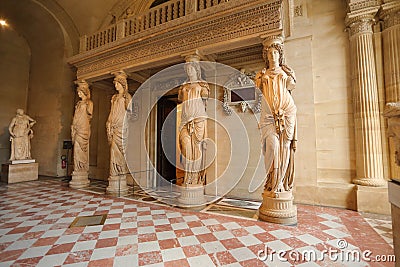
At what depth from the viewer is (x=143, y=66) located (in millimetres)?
4449

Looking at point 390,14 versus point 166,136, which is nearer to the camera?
point 390,14

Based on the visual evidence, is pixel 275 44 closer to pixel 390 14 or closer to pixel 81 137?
pixel 390 14

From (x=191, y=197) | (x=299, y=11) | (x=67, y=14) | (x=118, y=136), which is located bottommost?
(x=191, y=197)

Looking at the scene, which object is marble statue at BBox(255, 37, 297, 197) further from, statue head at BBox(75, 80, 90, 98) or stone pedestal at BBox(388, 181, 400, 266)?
statue head at BBox(75, 80, 90, 98)

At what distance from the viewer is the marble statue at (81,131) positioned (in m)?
5.12

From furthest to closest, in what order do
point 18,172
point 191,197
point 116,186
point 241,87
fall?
point 18,172, point 116,186, point 241,87, point 191,197

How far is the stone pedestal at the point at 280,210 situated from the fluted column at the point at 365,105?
62.2 inches

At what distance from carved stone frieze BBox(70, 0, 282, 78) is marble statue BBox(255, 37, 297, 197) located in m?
A: 0.50

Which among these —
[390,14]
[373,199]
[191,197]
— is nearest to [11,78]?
[191,197]

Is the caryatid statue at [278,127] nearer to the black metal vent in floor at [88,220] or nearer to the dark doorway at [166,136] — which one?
the black metal vent in floor at [88,220]

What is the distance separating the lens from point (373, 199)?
10.3 ft

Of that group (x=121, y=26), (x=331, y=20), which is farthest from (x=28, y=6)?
(x=331, y=20)

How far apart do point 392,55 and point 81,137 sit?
6.95 m

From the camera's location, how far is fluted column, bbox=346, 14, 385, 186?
3258 millimetres
